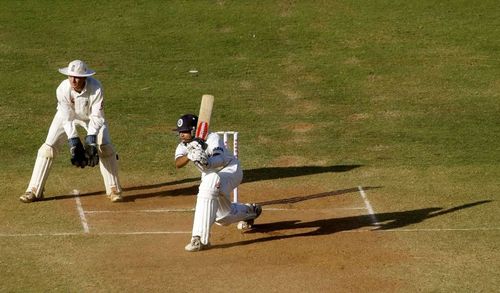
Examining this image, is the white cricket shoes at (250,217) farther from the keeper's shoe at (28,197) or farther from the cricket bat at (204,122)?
the keeper's shoe at (28,197)

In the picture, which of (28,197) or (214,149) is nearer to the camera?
(214,149)

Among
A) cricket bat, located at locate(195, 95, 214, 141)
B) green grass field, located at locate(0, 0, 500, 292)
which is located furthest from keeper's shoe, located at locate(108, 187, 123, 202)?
cricket bat, located at locate(195, 95, 214, 141)

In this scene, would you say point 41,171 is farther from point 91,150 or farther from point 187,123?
point 187,123

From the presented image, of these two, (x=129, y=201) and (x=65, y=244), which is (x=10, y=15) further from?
(x=65, y=244)

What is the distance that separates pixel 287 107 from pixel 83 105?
6120 mm

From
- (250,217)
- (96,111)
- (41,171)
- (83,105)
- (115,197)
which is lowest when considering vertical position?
(250,217)

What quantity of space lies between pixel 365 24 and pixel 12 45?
8.13m

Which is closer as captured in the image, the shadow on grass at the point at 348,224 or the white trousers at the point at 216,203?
the white trousers at the point at 216,203

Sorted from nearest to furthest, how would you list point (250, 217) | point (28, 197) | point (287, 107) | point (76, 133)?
point (250, 217) → point (76, 133) → point (28, 197) → point (287, 107)

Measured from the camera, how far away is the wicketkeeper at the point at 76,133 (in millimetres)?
17469

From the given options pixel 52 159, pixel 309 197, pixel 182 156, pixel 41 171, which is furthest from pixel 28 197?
pixel 309 197

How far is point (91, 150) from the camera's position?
17.5 metres

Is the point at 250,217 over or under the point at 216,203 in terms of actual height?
under

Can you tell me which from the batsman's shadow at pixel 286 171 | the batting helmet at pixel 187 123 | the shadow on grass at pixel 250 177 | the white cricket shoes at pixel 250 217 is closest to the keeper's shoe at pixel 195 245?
the white cricket shoes at pixel 250 217
